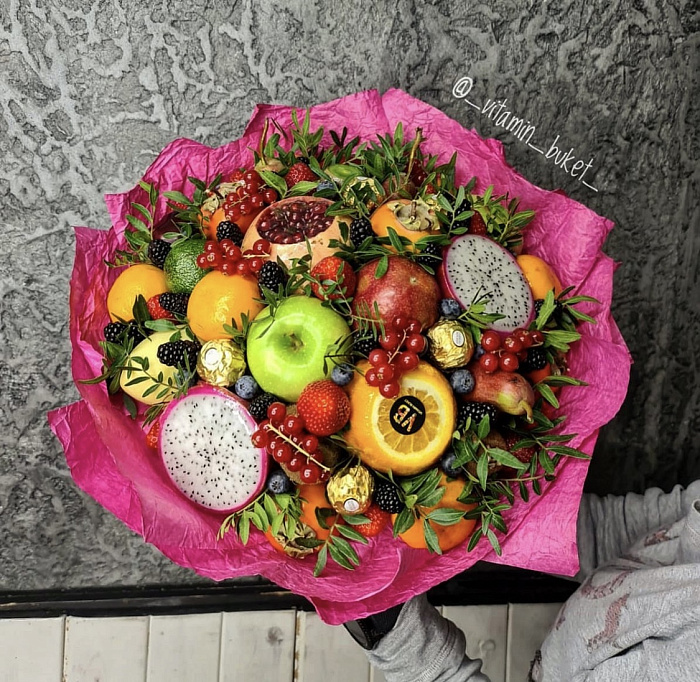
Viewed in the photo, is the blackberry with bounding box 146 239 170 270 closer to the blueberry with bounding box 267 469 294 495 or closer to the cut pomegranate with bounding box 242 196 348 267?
the cut pomegranate with bounding box 242 196 348 267

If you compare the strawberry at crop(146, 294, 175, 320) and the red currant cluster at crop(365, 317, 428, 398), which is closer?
the red currant cluster at crop(365, 317, 428, 398)

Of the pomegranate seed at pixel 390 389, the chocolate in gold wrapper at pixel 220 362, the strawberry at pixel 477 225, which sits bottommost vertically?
the chocolate in gold wrapper at pixel 220 362

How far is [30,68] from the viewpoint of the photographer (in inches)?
47.1

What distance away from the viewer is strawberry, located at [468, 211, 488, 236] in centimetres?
80

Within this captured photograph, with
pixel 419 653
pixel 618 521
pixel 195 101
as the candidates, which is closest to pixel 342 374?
pixel 419 653

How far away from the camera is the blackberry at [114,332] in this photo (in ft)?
2.56

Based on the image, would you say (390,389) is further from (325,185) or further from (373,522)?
(325,185)

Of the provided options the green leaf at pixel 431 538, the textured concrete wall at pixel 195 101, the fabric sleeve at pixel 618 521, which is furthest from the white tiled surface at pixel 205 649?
the green leaf at pixel 431 538

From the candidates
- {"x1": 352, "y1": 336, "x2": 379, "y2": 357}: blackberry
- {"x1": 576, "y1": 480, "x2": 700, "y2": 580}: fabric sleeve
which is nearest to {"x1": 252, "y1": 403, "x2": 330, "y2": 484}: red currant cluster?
{"x1": 352, "y1": 336, "x2": 379, "y2": 357}: blackberry

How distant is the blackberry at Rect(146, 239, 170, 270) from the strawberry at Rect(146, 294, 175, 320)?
5 cm

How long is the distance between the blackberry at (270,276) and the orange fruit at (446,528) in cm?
29

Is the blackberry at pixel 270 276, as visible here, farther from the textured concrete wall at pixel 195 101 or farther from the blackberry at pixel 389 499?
the textured concrete wall at pixel 195 101

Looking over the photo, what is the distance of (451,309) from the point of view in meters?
0.74

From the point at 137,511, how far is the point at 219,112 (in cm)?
79
